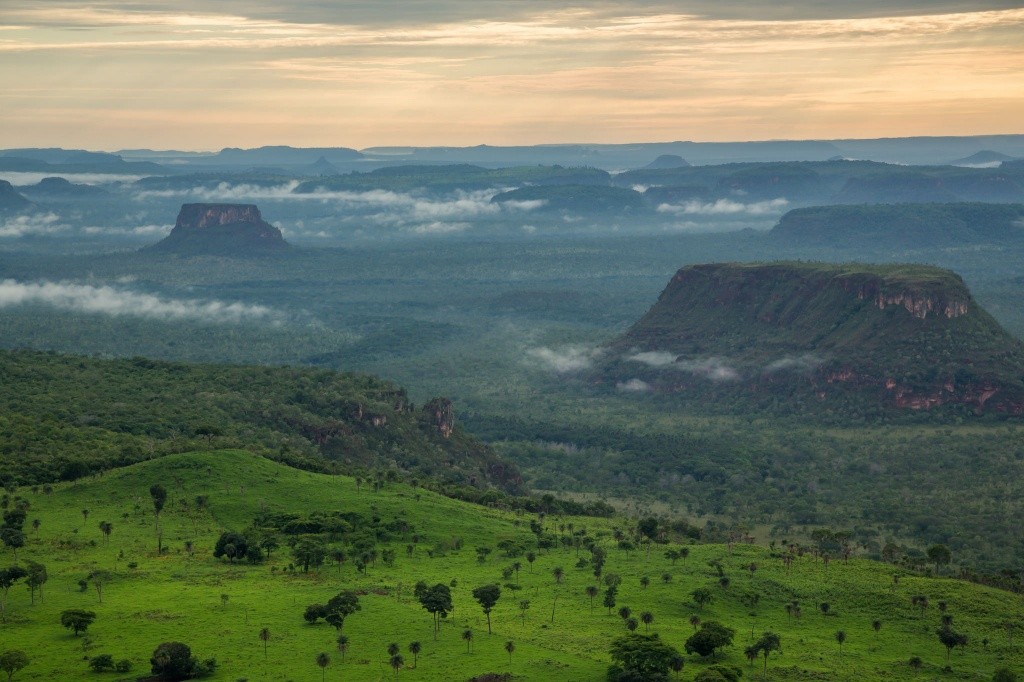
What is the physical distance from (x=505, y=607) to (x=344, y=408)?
76.3 metres

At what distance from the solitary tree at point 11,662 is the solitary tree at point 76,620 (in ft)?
22.9

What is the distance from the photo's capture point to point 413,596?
98.7m

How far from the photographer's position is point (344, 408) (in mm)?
170250

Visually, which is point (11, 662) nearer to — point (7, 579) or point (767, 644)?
point (7, 579)

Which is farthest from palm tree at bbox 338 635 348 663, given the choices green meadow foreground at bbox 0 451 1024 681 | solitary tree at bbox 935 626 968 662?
solitary tree at bbox 935 626 968 662

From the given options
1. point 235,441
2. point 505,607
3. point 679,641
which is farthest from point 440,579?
point 235,441

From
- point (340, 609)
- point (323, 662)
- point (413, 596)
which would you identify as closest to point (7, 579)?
point (340, 609)

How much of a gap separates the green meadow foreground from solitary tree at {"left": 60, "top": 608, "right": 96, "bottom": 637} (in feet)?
1.84

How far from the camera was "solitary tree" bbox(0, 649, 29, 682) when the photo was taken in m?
78.1

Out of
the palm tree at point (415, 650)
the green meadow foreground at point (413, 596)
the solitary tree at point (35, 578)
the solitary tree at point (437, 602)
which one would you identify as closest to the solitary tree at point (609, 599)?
the green meadow foreground at point (413, 596)

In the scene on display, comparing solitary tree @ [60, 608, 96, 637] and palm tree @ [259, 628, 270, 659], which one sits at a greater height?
solitary tree @ [60, 608, 96, 637]

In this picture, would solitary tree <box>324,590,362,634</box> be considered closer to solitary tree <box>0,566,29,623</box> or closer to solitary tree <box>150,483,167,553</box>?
solitary tree <box>0,566,29,623</box>

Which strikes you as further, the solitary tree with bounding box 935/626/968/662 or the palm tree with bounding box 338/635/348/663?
the solitary tree with bounding box 935/626/968/662

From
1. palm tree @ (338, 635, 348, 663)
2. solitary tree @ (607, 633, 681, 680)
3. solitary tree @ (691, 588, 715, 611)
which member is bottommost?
solitary tree @ (691, 588, 715, 611)
